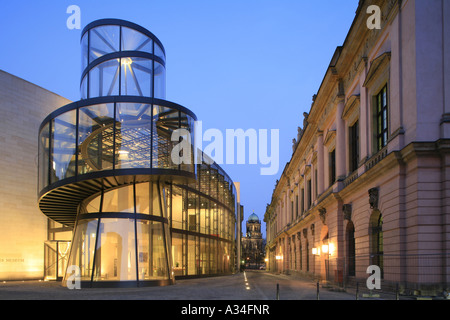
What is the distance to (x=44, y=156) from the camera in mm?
29047

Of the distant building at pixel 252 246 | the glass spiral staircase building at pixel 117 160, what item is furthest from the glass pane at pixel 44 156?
the distant building at pixel 252 246

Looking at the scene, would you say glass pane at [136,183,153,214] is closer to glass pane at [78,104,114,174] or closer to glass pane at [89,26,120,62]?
glass pane at [78,104,114,174]

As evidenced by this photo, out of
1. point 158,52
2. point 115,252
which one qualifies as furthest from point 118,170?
point 158,52

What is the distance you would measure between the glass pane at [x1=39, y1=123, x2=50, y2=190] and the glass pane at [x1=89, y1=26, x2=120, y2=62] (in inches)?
211

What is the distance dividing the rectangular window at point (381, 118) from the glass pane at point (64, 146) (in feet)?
52.9

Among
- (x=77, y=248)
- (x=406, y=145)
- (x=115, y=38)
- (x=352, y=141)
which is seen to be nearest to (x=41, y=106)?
(x=115, y=38)

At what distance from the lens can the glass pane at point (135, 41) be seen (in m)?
29.4

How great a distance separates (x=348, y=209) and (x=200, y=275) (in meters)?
21.1

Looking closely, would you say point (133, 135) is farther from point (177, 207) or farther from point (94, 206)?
point (177, 207)

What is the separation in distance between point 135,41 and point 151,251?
1291cm

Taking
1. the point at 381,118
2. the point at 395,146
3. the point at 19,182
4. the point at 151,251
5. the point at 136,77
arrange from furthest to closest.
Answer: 1. the point at 19,182
2. the point at 136,77
3. the point at 151,251
4. the point at 381,118
5. the point at 395,146

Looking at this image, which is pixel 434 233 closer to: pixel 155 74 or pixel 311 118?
pixel 155 74

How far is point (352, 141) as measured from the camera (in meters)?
29.8

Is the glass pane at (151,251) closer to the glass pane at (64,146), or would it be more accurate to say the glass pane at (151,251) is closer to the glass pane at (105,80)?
the glass pane at (64,146)
